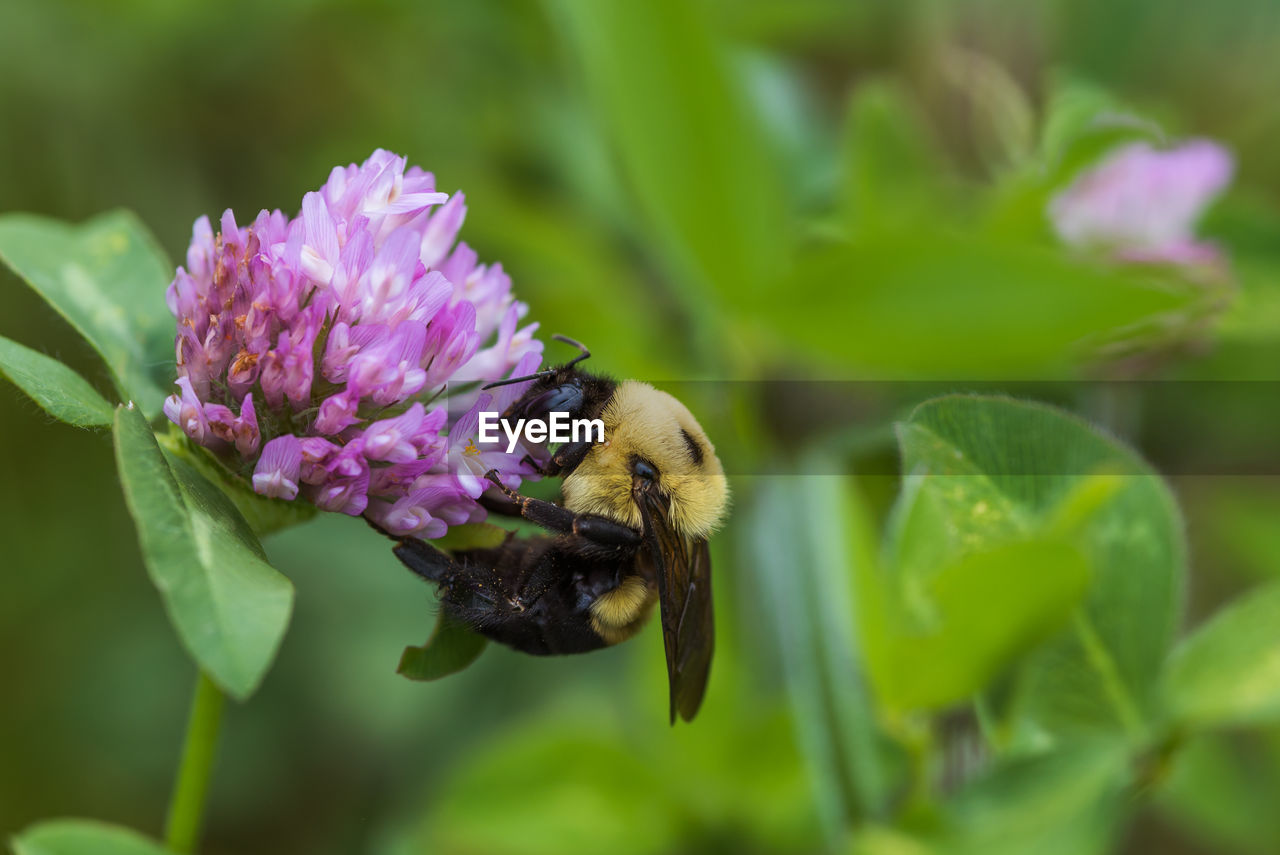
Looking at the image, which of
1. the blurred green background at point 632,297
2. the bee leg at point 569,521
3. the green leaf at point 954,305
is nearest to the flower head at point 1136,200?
the blurred green background at point 632,297

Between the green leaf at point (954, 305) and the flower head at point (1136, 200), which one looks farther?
the flower head at point (1136, 200)

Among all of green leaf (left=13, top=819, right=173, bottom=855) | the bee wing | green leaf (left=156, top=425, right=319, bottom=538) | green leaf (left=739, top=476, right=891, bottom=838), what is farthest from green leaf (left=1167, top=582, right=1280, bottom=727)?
green leaf (left=13, top=819, right=173, bottom=855)

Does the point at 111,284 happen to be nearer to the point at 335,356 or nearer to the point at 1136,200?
the point at 335,356

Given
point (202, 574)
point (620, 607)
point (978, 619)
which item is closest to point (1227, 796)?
point (978, 619)

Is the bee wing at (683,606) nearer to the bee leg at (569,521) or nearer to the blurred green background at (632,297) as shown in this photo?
the bee leg at (569,521)

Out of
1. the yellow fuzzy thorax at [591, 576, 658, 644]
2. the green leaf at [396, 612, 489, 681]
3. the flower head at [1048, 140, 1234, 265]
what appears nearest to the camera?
the green leaf at [396, 612, 489, 681]

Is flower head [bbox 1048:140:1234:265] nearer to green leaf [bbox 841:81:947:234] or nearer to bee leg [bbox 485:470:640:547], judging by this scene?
green leaf [bbox 841:81:947:234]
